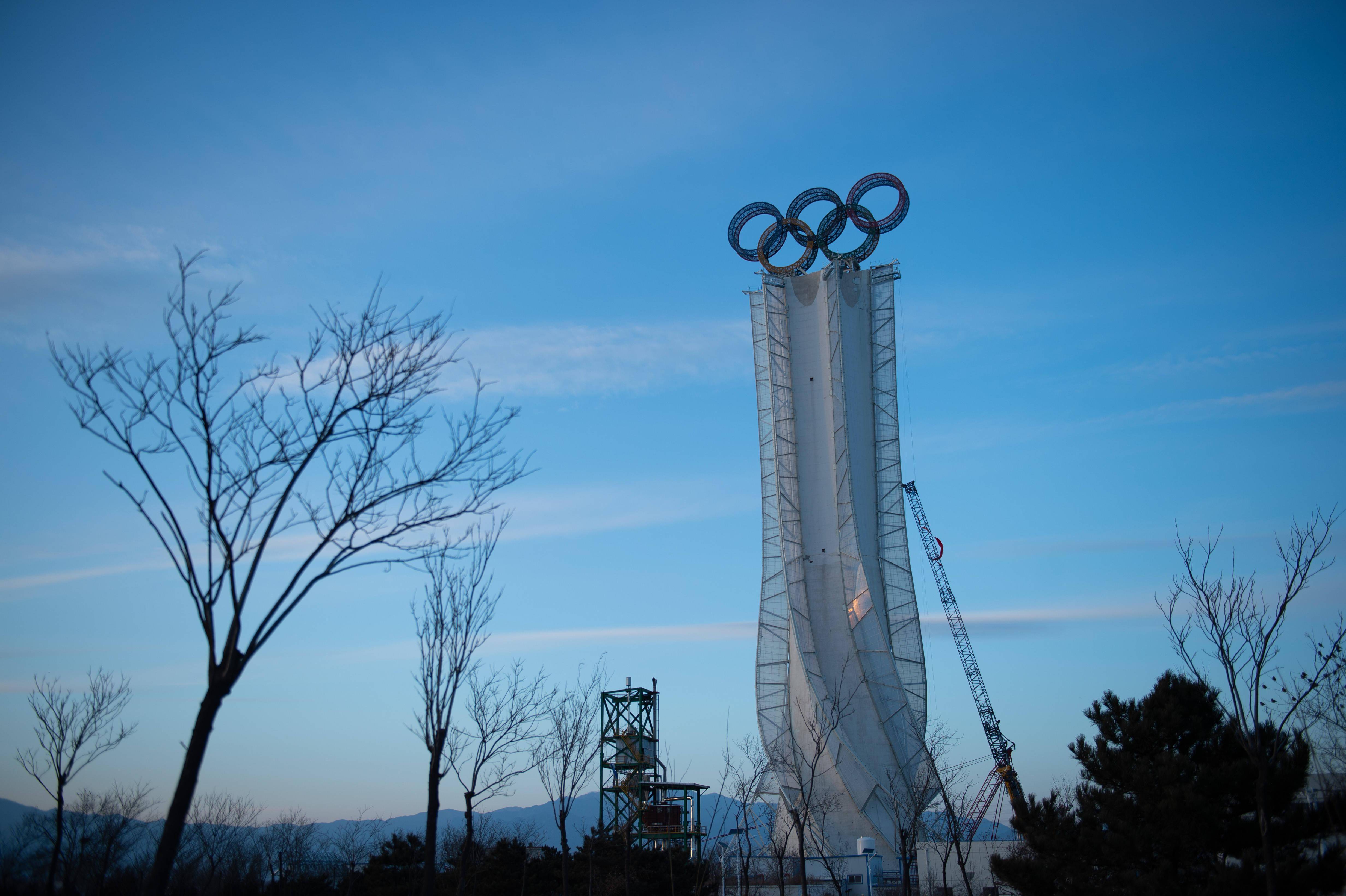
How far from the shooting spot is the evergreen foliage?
17625 millimetres

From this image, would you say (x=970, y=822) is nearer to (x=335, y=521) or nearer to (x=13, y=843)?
(x=13, y=843)

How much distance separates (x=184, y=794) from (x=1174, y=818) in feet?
61.6

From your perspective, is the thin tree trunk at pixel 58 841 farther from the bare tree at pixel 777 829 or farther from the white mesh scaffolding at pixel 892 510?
the white mesh scaffolding at pixel 892 510

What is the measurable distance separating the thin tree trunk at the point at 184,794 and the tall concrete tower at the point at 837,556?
36733mm

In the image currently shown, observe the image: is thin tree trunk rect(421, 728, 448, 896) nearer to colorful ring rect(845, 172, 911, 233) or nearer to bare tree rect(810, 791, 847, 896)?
bare tree rect(810, 791, 847, 896)

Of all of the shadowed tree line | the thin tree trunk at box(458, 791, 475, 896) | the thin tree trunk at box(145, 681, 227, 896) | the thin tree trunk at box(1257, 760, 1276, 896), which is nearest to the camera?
the thin tree trunk at box(145, 681, 227, 896)

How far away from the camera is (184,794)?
8.37m

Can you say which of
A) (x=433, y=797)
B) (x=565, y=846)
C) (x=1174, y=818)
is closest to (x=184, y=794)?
(x=433, y=797)

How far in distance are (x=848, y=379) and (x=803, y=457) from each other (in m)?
5.06

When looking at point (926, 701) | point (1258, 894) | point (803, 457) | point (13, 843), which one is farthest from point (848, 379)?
point (13, 843)

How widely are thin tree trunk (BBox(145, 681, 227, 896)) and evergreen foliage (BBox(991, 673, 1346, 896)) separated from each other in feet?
58.4

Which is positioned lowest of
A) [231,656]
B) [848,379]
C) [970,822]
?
[970,822]

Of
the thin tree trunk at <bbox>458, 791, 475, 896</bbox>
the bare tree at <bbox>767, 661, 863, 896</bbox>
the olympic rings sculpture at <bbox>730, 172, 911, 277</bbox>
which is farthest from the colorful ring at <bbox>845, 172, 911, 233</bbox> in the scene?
the thin tree trunk at <bbox>458, 791, 475, 896</bbox>

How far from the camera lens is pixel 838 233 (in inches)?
2195
